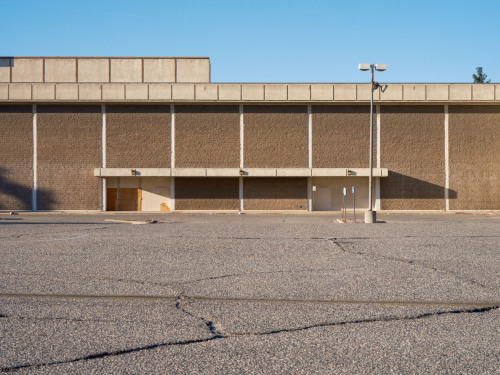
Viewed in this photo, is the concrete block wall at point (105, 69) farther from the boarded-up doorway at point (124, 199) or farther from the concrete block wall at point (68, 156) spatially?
the boarded-up doorway at point (124, 199)

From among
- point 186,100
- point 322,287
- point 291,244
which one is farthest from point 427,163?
point 322,287

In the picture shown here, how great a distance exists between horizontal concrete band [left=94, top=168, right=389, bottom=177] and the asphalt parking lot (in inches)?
955

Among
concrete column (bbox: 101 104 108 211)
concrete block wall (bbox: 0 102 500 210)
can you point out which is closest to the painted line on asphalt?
concrete block wall (bbox: 0 102 500 210)

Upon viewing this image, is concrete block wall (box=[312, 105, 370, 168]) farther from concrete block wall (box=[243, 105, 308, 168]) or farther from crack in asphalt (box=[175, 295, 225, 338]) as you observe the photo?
crack in asphalt (box=[175, 295, 225, 338])

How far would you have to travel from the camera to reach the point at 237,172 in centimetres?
3700

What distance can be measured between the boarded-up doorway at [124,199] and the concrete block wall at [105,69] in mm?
9163

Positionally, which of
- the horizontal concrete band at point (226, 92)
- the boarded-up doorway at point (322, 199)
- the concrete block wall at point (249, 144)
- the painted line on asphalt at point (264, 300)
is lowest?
the painted line on asphalt at point (264, 300)

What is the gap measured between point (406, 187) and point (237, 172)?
13041mm

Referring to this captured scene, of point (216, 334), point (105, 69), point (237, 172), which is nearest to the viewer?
point (216, 334)

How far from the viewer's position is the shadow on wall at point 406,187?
37.9 metres

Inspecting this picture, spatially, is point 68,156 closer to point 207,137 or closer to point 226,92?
point 207,137

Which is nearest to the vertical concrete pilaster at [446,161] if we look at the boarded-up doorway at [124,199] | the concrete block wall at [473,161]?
the concrete block wall at [473,161]

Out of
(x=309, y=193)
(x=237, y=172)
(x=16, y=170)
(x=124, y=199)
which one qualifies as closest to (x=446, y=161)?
(x=309, y=193)

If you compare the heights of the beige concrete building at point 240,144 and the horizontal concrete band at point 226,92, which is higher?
the horizontal concrete band at point 226,92
